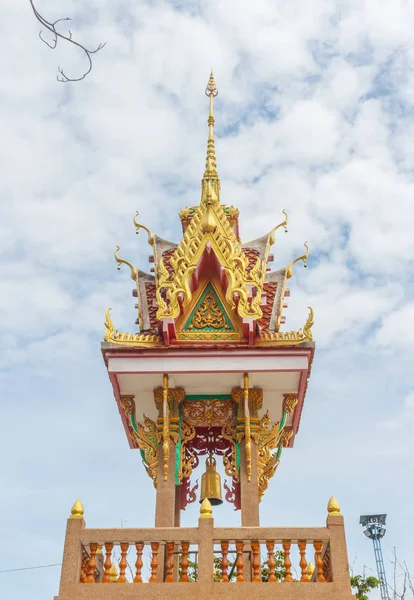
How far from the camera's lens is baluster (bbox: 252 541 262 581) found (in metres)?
8.50

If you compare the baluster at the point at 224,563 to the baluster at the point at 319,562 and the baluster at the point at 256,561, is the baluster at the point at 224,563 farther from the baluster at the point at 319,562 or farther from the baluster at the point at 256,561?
the baluster at the point at 319,562

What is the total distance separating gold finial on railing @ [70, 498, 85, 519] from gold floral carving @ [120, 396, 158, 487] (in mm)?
1663

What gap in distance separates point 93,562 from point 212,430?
3.45 m

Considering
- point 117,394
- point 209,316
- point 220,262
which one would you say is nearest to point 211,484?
point 117,394

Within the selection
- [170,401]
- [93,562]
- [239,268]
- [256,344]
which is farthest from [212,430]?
[93,562]

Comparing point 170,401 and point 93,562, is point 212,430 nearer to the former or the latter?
point 170,401

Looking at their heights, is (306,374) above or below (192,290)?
below

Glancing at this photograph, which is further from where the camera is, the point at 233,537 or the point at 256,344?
the point at 256,344

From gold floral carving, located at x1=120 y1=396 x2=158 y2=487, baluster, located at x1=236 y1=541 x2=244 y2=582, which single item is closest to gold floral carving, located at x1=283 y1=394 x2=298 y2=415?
gold floral carving, located at x1=120 y1=396 x2=158 y2=487

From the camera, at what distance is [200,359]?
10516 mm

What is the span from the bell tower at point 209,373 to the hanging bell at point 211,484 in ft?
0.06

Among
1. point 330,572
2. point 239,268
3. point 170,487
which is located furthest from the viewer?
point 239,268

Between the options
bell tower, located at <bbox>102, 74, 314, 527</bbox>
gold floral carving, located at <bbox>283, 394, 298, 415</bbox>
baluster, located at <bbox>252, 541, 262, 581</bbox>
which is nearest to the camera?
baluster, located at <bbox>252, 541, 262, 581</bbox>

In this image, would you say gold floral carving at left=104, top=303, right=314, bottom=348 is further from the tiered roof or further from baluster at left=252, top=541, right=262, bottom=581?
baluster at left=252, top=541, right=262, bottom=581
